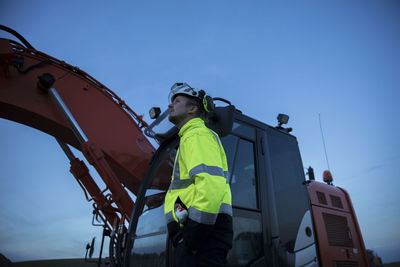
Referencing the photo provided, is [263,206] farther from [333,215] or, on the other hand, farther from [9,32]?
[9,32]

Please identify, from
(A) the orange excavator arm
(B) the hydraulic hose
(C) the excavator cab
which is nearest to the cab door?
(C) the excavator cab

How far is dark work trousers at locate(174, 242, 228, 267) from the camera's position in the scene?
134cm

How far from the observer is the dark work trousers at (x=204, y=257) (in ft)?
4.41

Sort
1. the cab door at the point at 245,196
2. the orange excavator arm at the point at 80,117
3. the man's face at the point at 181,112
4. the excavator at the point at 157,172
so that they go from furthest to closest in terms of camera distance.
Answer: the orange excavator arm at the point at 80,117
the excavator at the point at 157,172
the cab door at the point at 245,196
the man's face at the point at 181,112

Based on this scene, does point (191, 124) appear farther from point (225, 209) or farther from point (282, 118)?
point (282, 118)

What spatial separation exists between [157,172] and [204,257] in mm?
1651

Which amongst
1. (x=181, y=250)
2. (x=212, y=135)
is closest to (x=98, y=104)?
(x=212, y=135)

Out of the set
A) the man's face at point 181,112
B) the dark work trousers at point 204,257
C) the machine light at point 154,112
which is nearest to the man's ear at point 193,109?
the man's face at point 181,112

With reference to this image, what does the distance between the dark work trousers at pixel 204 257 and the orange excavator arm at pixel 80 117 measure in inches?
72.0

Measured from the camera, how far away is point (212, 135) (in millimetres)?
1774

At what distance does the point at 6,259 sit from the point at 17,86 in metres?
10.2

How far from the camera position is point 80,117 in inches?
131

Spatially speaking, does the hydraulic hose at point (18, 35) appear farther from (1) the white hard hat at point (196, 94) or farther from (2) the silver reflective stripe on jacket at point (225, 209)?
(2) the silver reflective stripe on jacket at point (225, 209)

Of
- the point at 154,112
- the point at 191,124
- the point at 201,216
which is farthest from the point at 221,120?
the point at 154,112
